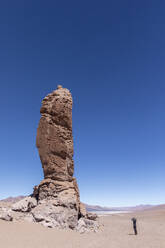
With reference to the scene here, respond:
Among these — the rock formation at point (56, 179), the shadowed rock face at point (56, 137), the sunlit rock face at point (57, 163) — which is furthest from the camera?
the shadowed rock face at point (56, 137)

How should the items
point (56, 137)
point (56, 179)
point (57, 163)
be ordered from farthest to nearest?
point (56, 137)
point (57, 163)
point (56, 179)

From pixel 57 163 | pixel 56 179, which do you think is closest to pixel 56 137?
pixel 57 163

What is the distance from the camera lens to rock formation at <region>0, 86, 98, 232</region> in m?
12.6

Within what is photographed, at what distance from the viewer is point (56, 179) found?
14.9 metres

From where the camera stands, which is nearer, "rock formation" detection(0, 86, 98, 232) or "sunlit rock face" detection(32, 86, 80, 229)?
"rock formation" detection(0, 86, 98, 232)

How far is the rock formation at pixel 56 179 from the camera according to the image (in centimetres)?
1257

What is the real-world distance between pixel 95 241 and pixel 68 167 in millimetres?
6114

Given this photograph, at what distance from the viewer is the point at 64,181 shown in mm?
15102

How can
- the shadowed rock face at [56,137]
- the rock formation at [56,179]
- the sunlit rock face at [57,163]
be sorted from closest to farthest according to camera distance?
the rock formation at [56,179]
the sunlit rock face at [57,163]
the shadowed rock face at [56,137]

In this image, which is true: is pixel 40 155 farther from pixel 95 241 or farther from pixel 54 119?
pixel 95 241

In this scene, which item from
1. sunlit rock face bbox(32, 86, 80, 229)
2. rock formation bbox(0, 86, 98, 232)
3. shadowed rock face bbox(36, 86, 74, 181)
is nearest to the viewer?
rock formation bbox(0, 86, 98, 232)

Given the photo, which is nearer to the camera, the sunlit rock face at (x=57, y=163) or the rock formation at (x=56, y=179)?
the rock formation at (x=56, y=179)

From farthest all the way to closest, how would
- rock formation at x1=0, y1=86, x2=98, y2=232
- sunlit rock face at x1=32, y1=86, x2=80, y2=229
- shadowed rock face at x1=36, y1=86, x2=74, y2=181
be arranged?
shadowed rock face at x1=36, y1=86, x2=74, y2=181 → sunlit rock face at x1=32, y1=86, x2=80, y2=229 → rock formation at x1=0, y1=86, x2=98, y2=232

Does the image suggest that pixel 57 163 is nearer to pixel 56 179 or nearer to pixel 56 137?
pixel 56 179
